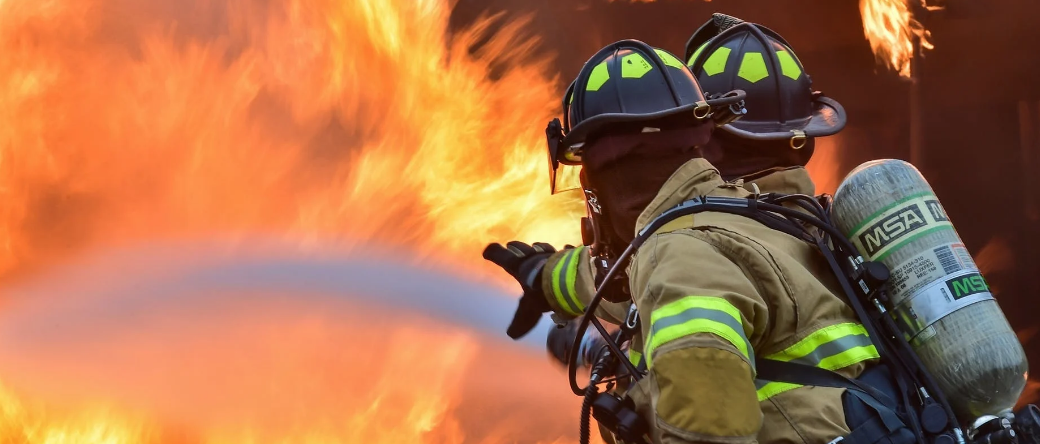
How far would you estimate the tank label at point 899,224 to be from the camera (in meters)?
2.53

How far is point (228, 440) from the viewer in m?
4.39

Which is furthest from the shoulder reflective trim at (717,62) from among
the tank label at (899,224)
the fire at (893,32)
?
the fire at (893,32)

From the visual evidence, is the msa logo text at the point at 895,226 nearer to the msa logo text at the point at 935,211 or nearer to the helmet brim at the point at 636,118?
the msa logo text at the point at 935,211

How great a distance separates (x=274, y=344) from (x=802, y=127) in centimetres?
265

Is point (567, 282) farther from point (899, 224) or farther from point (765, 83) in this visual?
point (899, 224)

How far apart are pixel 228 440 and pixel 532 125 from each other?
2.32 m

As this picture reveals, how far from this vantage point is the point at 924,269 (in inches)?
97.7

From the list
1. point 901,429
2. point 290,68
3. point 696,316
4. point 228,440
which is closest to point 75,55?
point 290,68

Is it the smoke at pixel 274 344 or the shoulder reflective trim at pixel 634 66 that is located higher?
the smoke at pixel 274 344

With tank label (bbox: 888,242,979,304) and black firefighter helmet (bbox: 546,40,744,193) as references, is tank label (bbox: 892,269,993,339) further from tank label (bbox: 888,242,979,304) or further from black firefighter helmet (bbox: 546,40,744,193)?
black firefighter helmet (bbox: 546,40,744,193)

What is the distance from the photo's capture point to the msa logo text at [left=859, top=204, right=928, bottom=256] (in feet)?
8.31

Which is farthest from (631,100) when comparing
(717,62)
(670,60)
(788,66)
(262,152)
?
(262,152)

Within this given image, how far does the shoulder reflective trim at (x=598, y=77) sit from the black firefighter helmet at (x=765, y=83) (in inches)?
35.6

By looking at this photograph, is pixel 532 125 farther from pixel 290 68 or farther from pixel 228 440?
pixel 228 440
